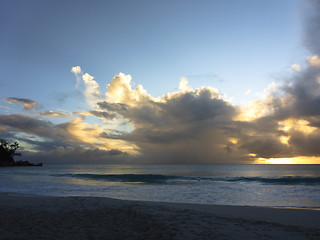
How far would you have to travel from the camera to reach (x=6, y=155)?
12362cm

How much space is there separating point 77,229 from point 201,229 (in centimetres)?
460

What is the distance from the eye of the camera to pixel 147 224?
8.91 meters

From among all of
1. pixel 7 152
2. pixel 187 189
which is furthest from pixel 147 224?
pixel 7 152

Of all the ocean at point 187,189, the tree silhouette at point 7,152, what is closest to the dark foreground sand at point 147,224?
the ocean at point 187,189

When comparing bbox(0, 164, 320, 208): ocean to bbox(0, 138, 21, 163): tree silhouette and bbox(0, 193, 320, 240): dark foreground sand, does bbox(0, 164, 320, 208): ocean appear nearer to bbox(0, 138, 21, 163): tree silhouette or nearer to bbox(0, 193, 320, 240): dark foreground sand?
bbox(0, 193, 320, 240): dark foreground sand

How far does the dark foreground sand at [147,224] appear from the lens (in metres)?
7.51

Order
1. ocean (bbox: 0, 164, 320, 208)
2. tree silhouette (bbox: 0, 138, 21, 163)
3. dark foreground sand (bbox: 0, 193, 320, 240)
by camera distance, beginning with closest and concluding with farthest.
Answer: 1. dark foreground sand (bbox: 0, 193, 320, 240)
2. ocean (bbox: 0, 164, 320, 208)
3. tree silhouette (bbox: 0, 138, 21, 163)

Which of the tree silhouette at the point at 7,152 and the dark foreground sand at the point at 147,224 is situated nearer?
the dark foreground sand at the point at 147,224

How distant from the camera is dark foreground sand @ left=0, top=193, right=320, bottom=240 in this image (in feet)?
24.6

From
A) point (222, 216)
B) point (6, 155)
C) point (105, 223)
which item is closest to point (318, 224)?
point (222, 216)

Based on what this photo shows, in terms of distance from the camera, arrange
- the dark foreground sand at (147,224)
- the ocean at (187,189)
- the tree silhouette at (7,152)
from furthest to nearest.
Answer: the tree silhouette at (7,152)
the ocean at (187,189)
the dark foreground sand at (147,224)

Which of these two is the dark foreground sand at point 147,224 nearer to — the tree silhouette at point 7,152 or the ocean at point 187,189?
the ocean at point 187,189

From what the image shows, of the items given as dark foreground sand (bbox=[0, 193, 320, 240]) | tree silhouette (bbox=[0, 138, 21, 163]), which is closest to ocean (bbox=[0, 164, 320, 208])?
dark foreground sand (bbox=[0, 193, 320, 240])

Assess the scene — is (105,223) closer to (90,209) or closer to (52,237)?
(52,237)
